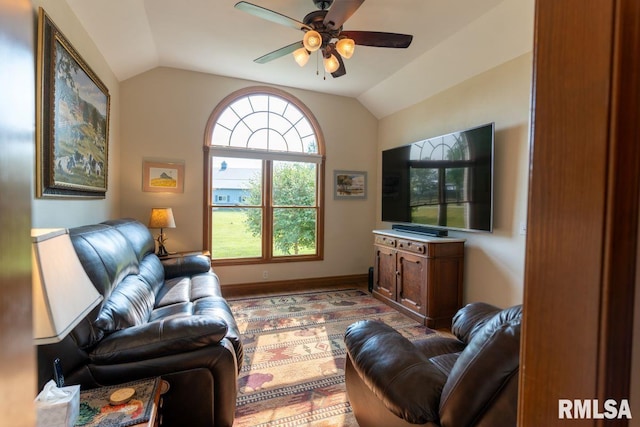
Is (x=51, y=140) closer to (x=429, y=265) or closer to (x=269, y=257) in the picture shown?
(x=269, y=257)

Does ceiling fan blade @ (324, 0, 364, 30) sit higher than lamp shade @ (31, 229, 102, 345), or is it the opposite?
ceiling fan blade @ (324, 0, 364, 30)

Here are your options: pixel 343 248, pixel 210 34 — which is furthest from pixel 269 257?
pixel 210 34

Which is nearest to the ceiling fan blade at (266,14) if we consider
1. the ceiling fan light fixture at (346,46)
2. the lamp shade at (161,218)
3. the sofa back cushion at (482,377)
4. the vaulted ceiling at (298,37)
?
the ceiling fan light fixture at (346,46)

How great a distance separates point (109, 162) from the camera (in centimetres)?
324

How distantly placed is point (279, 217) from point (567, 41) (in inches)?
168

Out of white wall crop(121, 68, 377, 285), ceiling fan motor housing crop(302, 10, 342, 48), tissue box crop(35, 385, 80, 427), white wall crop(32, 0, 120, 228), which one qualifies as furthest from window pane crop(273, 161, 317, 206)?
tissue box crop(35, 385, 80, 427)

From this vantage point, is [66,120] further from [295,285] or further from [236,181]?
[295,285]

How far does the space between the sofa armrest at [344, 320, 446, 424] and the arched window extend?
3.10 metres

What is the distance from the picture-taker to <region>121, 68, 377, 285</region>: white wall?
147 inches

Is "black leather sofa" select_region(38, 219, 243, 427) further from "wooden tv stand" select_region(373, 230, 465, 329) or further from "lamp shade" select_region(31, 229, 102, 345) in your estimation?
"wooden tv stand" select_region(373, 230, 465, 329)

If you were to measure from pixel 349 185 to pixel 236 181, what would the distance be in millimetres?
1813

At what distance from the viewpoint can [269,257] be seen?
4.45 m

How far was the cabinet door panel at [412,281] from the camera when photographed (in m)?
3.27

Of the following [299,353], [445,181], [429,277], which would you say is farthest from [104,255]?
[445,181]
